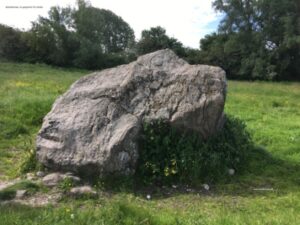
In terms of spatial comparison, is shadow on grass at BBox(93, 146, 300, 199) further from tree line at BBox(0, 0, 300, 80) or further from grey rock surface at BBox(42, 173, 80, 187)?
tree line at BBox(0, 0, 300, 80)

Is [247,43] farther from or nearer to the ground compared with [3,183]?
farther from the ground

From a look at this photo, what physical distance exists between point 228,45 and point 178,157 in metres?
44.4

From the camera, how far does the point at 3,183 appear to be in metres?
7.19

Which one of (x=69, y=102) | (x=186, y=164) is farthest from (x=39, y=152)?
(x=186, y=164)

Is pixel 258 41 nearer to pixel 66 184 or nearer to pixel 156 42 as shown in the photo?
pixel 156 42

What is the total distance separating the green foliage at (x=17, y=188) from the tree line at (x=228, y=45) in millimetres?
42134

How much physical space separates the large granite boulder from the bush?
0.18 meters

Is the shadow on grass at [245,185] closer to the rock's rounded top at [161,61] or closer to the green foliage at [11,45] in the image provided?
the rock's rounded top at [161,61]

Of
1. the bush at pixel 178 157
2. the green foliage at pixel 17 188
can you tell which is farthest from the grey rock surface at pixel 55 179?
the bush at pixel 178 157

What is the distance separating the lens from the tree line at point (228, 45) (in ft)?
158

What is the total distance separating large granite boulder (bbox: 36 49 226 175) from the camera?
24.7 ft

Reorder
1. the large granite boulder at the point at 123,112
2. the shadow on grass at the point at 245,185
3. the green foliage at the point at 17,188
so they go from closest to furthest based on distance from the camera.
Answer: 1. the green foliage at the point at 17,188
2. the shadow on grass at the point at 245,185
3. the large granite boulder at the point at 123,112

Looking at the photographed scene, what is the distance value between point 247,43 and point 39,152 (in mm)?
46310

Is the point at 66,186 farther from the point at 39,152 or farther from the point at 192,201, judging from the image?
the point at 192,201
